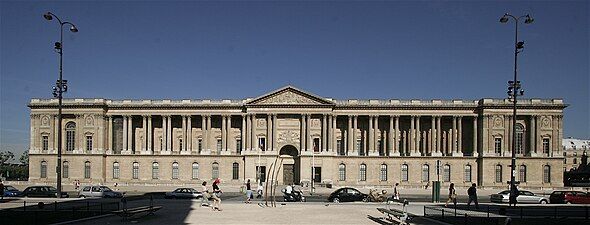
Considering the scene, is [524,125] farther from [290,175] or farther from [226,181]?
[226,181]

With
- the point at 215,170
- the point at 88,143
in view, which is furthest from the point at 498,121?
the point at 88,143

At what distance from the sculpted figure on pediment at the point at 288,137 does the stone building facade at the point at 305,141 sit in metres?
0.15

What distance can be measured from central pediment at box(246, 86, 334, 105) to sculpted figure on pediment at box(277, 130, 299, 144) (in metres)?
4.66

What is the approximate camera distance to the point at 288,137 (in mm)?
→ 84125

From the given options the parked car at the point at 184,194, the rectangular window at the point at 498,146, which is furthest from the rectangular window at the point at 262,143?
the rectangular window at the point at 498,146

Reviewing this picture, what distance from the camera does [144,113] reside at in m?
85.5

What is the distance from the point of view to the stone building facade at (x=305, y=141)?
267 ft

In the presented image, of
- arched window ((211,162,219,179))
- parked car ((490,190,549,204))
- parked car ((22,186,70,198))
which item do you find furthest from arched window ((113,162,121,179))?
parked car ((490,190,549,204))

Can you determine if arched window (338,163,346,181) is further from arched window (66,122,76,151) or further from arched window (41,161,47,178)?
arched window (41,161,47,178)

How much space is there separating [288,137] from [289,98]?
596cm

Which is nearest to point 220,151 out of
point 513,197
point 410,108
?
point 410,108

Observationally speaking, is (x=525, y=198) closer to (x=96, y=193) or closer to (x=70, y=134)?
(x=96, y=193)

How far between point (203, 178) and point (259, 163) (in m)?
10.8

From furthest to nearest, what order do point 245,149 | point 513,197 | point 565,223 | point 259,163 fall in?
point 245,149 < point 259,163 < point 513,197 < point 565,223
